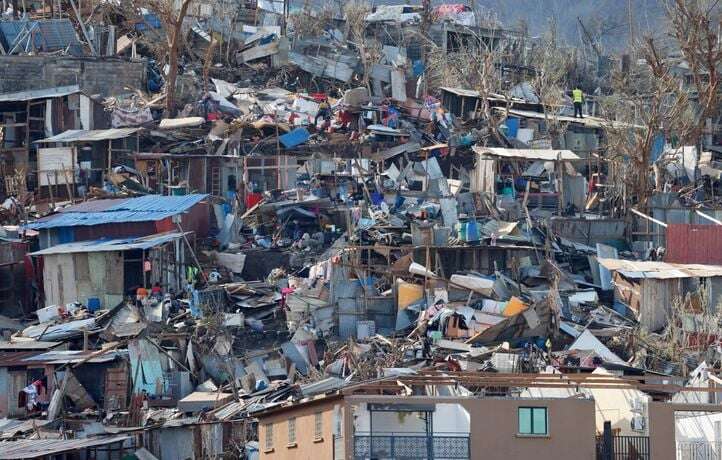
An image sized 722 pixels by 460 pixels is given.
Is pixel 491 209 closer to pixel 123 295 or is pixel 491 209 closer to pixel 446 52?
pixel 123 295

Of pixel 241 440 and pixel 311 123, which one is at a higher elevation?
pixel 311 123

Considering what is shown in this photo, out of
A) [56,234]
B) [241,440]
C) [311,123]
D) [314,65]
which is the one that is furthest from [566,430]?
[314,65]

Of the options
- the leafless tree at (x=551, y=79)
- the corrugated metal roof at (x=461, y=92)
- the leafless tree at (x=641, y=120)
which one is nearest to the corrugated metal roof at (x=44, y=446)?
the leafless tree at (x=641, y=120)

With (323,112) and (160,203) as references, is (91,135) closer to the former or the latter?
(160,203)

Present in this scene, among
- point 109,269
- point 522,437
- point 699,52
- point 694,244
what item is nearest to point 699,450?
point 522,437

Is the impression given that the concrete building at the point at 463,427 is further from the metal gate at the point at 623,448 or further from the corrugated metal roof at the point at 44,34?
the corrugated metal roof at the point at 44,34

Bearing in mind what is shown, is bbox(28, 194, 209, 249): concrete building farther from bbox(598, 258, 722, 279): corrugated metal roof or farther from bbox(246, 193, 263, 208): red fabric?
bbox(598, 258, 722, 279): corrugated metal roof
